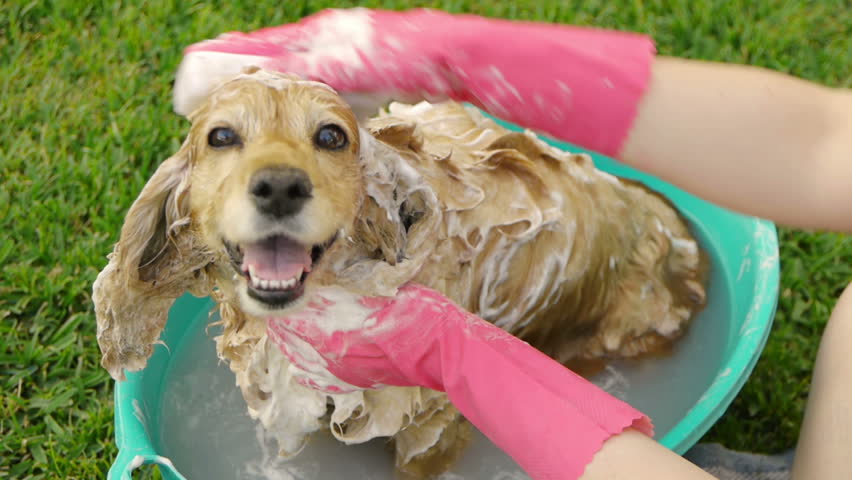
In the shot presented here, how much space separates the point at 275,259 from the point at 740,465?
145cm

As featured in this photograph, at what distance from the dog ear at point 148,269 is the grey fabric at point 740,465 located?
4.56ft

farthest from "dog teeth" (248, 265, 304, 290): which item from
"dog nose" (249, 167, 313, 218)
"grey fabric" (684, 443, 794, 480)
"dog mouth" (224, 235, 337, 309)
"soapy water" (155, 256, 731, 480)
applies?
"grey fabric" (684, 443, 794, 480)

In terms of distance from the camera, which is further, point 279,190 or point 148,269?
point 148,269

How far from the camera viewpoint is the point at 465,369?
5.24ft

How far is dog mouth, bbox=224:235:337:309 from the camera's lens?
1.51 m

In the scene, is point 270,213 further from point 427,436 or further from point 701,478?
point 427,436

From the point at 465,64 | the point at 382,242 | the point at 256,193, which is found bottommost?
the point at 382,242

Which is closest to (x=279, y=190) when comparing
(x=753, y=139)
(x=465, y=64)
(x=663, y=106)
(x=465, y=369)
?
(x=465, y=64)

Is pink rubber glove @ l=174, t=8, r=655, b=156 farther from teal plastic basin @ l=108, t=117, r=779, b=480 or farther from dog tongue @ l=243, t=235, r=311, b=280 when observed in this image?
teal plastic basin @ l=108, t=117, r=779, b=480

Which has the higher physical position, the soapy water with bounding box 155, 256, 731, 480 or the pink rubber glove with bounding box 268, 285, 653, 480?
the pink rubber glove with bounding box 268, 285, 653, 480

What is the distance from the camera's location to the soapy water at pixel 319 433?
7.66 feet

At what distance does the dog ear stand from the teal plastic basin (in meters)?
0.23

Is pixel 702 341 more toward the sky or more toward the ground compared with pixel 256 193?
more toward the ground

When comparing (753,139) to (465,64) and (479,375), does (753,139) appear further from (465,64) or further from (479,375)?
(479,375)
